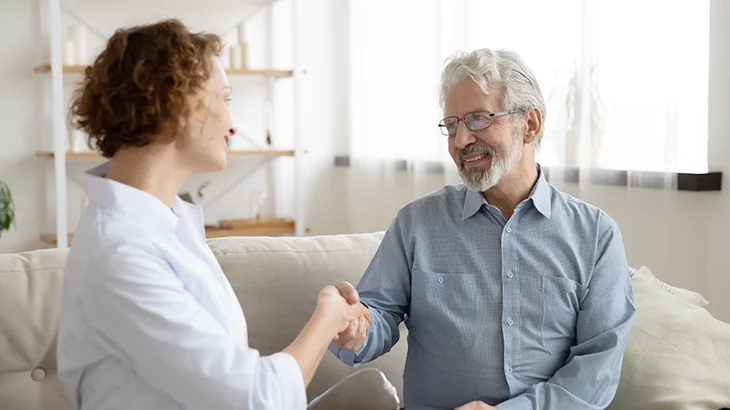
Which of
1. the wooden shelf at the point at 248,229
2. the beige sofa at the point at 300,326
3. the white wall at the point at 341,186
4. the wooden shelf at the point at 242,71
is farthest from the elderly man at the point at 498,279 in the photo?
the wooden shelf at the point at 242,71

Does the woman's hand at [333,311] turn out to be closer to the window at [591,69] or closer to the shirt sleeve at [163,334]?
the shirt sleeve at [163,334]

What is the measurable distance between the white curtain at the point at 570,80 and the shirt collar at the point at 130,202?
6.86ft

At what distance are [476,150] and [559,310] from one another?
0.41m

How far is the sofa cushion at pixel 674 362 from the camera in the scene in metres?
1.80

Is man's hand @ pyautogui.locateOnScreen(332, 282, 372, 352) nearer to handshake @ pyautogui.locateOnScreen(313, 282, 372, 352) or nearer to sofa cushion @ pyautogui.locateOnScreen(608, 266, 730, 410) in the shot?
handshake @ pyautogui.locateOnScreen(313, 282, 372, 352)

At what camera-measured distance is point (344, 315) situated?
1.46m

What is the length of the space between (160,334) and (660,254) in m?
2.20

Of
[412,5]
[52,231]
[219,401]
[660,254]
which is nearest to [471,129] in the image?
[219,401]

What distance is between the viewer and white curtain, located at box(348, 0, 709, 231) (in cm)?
285

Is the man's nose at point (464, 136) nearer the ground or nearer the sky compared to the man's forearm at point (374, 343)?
nearer the sky

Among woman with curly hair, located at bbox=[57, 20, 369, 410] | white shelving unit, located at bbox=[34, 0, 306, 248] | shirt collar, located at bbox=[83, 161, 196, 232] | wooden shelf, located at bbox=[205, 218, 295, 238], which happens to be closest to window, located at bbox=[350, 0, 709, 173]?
white shelving unit, located at bbox=[34, 0, 306, 248]

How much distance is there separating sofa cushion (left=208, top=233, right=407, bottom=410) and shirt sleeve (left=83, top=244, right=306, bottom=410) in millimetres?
924

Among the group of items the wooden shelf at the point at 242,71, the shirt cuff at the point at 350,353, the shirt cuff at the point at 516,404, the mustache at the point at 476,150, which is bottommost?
the shirt cuff at the point at 516,404

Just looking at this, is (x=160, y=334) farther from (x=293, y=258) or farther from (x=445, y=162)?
(x=445, y=162)
